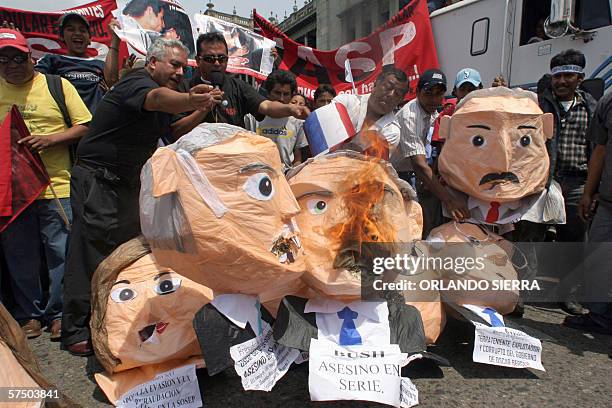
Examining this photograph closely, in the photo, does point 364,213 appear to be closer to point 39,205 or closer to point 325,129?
point 325,129

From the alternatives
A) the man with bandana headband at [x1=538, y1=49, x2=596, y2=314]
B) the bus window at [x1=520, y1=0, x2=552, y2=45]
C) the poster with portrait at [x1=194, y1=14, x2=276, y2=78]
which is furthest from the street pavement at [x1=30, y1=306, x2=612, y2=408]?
the poster with portrait at [x1=194, y1=14, x2=276, y2=78]

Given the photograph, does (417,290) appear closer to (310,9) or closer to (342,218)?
(342,218)

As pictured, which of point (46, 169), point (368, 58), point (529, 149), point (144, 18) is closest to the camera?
point (529, 149)

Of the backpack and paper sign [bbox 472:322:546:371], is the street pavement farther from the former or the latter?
the backpack

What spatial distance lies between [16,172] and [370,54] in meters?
5.38

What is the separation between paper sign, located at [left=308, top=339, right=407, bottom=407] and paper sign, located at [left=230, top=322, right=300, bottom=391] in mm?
164

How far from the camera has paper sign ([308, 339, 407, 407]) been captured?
1.80 m

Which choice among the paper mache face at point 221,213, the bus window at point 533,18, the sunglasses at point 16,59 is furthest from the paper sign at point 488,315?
the bus window at point 533,18

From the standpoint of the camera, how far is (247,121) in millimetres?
3504

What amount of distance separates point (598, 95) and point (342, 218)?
3611mm

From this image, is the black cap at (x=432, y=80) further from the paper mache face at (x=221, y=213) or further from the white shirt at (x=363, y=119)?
the paper mache face at (x=221, y=213)

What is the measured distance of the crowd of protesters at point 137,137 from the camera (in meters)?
2.40

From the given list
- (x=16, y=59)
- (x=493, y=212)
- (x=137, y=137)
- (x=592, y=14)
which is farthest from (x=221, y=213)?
(x=592, y=14)

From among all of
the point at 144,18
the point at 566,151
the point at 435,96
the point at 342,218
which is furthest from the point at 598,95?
the point at 144,18
